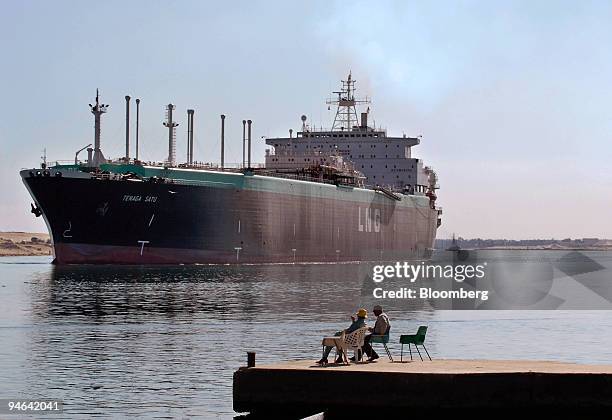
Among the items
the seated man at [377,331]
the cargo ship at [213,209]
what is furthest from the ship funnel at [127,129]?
the seated man at [377,331]

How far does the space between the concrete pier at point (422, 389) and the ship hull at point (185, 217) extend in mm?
60815

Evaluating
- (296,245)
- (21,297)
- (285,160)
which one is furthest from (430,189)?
(21,297)

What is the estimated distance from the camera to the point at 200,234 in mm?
83562

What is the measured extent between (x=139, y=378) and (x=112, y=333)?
10.7 m

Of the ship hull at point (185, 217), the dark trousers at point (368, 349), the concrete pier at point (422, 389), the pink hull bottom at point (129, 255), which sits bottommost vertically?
the concrete pier at point (422, 389)

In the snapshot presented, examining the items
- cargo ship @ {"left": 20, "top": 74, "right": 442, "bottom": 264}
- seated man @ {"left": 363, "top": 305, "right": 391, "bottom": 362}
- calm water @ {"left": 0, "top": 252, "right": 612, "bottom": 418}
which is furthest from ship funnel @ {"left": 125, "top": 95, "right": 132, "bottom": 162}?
seated man @ {"left": 363, "top": 305, "right": 391, "bottom": 362}

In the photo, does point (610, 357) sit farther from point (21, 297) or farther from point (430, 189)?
point (430, 189)

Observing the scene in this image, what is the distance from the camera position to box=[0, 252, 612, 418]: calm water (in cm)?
2405

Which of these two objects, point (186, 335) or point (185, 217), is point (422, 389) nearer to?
point (186, 335)

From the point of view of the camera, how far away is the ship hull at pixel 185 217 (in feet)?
261

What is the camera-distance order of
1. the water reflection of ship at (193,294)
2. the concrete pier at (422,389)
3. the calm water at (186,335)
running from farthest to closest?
the water reflection of ship at (193,294) → the calm water at (186,335) → the concrete pier at (422,389)

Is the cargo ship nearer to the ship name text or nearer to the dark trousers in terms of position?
the ship name text

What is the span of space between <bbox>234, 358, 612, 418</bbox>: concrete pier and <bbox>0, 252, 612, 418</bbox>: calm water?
6.12 ft

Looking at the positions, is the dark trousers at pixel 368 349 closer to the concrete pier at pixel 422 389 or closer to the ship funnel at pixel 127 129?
the concrete pier at pixel 422 389
